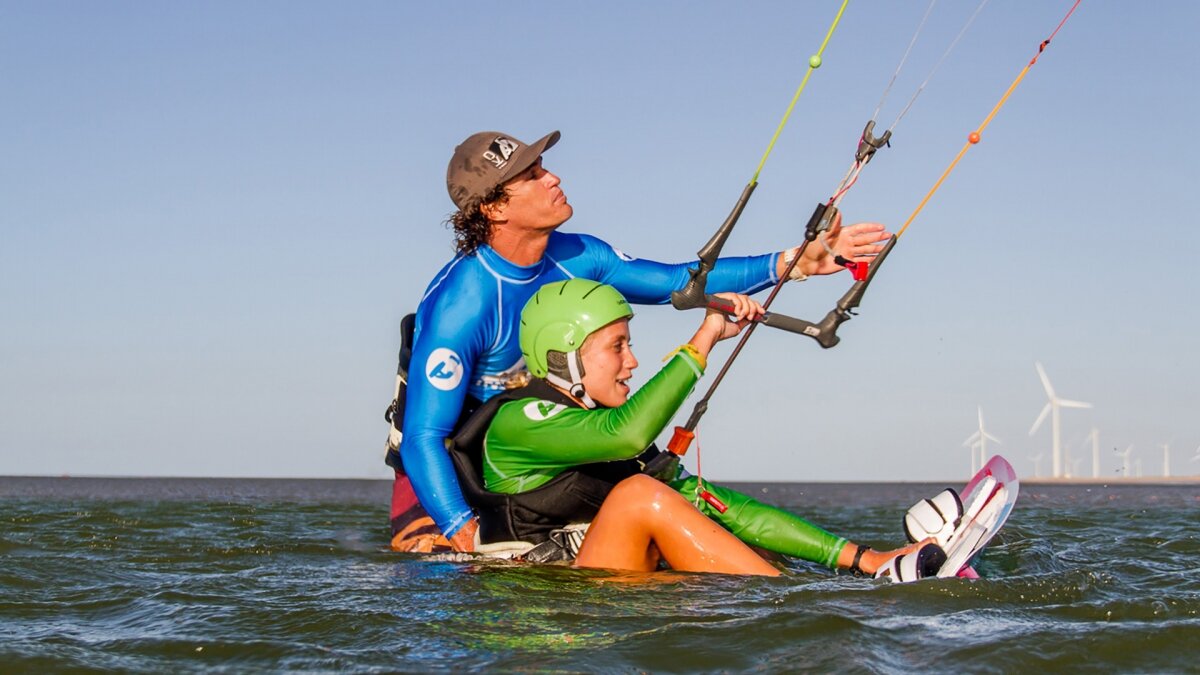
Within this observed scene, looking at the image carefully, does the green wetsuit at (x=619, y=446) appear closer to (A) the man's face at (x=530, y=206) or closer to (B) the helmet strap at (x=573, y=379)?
(B) the helmet strap at (x=573, y=379)

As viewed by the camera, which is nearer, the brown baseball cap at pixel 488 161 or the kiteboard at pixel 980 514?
the kiteboard at pixel 980 514

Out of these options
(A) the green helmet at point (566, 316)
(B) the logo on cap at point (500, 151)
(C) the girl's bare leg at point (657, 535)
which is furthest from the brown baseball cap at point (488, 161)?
(C) the girl's bare leg at point (657, 535)

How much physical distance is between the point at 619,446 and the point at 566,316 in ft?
2.69

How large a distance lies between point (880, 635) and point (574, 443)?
1.76 metres

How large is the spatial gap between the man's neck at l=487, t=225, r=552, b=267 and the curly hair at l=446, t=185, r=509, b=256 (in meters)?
0.06

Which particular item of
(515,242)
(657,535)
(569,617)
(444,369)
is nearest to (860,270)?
(657,535)

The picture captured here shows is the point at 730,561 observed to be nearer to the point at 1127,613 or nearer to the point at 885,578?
the point at 885,578

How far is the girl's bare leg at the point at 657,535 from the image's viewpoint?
587cm

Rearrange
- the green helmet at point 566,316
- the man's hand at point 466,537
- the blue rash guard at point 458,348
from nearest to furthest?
1. the green helmet at point 566,316
2. the man's hand at point 466,537
3. the blue rash guard at point 458,348

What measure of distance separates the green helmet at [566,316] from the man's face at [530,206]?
1.44 m

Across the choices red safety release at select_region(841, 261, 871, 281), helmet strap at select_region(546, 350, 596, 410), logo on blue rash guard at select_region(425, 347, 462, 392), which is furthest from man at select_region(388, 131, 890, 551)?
helmet strap at select_region(546, 350, 596, 410)

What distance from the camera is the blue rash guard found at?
24.6 feet

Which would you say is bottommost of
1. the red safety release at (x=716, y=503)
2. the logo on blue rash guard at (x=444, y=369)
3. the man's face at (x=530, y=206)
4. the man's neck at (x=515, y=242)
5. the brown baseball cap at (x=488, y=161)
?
the red safety release at (x=716, y=503)

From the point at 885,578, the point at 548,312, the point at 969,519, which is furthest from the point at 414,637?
the point at 969,519
